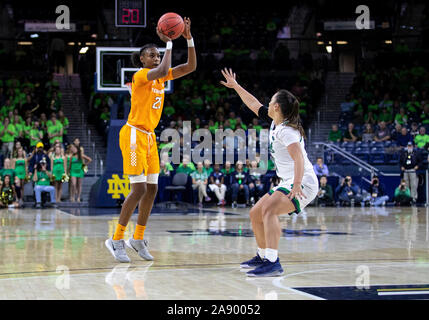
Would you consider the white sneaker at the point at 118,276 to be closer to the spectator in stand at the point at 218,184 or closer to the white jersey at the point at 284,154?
the white jersey at the point at 284,154

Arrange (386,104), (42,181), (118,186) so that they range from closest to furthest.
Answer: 1. (118,186)
2. (42,181)
3. (386,104)

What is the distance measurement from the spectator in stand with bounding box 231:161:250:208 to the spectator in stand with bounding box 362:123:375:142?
185 inches

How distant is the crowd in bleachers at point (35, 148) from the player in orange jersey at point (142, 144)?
11.1m

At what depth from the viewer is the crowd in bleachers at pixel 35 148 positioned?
18.7m

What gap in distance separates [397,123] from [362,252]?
1498 cm

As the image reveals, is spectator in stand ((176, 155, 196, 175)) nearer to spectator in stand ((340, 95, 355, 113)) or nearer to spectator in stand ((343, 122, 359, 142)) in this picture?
spectator in stand ((343, 122, 359, 142))

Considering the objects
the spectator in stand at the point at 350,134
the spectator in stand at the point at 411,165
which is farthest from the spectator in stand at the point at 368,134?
the spectator in stand at the point at 411,165

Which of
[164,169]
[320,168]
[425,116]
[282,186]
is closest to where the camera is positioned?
[282,186]

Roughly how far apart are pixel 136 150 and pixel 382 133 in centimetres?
1605

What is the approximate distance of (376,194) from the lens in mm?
19828

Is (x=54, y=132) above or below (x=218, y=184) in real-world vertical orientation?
above

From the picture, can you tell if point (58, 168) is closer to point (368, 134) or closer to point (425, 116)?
point (368, 134)

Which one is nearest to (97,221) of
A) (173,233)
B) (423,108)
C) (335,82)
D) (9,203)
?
(173,233)

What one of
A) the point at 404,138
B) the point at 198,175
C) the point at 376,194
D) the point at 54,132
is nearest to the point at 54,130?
the point at 54,132
